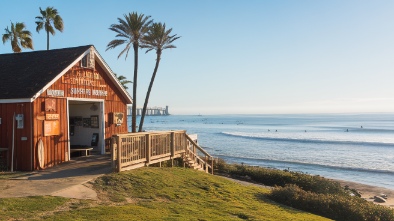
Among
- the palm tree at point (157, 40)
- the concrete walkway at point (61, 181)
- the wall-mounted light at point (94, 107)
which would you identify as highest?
the palm tree at point (157, 40)

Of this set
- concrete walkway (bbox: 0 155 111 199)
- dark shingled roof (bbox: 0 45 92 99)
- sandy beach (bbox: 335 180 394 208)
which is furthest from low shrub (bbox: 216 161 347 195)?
dark shingled roof (bbox: 0 45 92 99)

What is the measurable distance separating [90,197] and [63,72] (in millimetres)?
7951

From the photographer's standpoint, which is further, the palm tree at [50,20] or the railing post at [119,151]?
the palm tree at [50,20]

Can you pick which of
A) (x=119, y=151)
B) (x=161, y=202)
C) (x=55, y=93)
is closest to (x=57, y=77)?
(x=55, y=93)

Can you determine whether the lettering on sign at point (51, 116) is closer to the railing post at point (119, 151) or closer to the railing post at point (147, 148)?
the railing post at point (119, 151)

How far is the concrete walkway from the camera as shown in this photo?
10.6m

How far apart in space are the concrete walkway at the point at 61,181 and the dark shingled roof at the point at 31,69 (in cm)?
332

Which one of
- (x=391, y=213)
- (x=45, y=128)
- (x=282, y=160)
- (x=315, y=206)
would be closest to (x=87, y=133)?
(x=45, y=128)

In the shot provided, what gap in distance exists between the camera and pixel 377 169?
3616cm

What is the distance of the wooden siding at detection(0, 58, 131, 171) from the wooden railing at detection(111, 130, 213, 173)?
12.5ft

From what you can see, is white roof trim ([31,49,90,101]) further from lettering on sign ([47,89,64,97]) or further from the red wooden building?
lettering on sign ([47,89,64,97])

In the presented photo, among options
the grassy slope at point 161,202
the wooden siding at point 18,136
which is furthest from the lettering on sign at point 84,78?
the grassy slope at point 161,202

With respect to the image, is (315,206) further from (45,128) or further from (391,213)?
(45,128)

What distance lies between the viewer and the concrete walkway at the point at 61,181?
1062 centimetres
